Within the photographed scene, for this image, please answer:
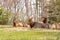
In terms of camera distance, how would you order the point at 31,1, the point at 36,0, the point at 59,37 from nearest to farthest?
the point at 59,37 < the point at 36,0 < the point at 31,1

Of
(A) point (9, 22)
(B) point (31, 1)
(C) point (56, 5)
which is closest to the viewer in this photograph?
(C) point (56, 5)

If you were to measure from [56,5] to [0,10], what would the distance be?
32.7ft

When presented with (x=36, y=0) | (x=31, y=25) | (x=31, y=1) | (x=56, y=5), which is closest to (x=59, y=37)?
(x=56, y=5)

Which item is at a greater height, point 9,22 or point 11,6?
point 11,6

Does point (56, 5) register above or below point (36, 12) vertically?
above

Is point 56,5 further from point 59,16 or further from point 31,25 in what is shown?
point 31,25

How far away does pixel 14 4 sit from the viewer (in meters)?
20.3

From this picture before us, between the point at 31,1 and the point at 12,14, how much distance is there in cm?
204

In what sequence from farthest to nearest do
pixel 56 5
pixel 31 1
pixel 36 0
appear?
pixel 31 1 < pixel 36 0 < pixel 56 5

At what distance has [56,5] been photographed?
11852mm

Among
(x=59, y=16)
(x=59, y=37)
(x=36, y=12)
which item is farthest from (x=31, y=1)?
(x=59, y=37)

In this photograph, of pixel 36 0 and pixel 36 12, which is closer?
pixel 36 0

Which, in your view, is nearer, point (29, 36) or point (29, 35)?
point (29, 36)

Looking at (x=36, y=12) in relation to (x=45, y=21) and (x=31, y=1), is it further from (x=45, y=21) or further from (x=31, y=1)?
(x=45, y=21)
